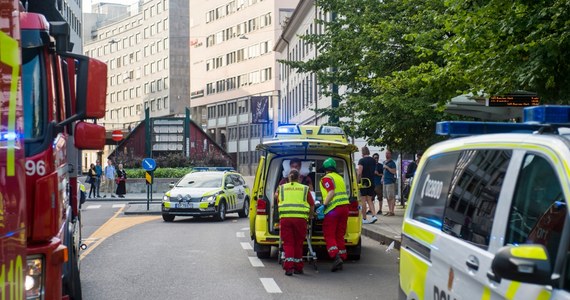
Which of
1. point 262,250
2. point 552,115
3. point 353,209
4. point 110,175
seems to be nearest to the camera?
point 552,115

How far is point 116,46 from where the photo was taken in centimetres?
13950

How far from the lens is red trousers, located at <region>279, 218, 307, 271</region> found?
12273mm

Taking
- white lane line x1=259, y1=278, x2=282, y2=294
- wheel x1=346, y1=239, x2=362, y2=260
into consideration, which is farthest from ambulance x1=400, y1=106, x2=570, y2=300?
wheel x1=346, y1=239, x2=362, y2=260

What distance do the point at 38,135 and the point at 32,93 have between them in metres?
0.37

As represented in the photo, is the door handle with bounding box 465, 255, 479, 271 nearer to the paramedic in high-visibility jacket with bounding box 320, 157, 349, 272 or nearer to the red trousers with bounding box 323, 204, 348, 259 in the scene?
the paramedic in high-visibility jacket with bounding box 320, 157, 349, 272

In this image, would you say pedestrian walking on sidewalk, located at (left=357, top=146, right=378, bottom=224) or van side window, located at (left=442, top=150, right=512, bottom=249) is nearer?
van side window, located at (left=442, top=150, right=512, bottom=249)

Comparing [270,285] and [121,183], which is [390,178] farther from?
[121,183]

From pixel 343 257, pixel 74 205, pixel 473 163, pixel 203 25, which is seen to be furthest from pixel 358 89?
pixel 203 25

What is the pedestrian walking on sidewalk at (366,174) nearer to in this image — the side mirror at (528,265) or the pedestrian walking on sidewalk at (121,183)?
the side mirror at (528,265)

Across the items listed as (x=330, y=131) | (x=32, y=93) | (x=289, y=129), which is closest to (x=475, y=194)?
(x=32, y=93)

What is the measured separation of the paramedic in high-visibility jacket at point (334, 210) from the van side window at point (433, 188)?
6.24 meters

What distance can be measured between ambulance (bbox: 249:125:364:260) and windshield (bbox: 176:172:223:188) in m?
10.8

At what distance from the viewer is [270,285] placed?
37.6 feet

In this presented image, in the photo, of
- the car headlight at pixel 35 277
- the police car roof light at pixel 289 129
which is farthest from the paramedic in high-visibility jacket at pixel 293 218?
the car headlight at pixel 35 277
